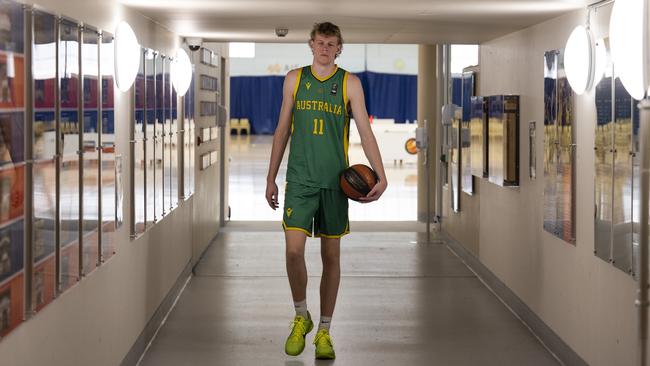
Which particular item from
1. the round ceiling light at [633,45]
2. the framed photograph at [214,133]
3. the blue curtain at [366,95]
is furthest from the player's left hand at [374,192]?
the blue curtain at [366,95]

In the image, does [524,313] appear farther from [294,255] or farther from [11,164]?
[11,164]

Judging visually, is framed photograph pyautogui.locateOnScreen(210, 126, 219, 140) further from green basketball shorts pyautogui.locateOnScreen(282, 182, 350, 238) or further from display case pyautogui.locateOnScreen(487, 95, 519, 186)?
green basketball shorts pyautogui.locateOnScreen(282, 182, 350, 238)

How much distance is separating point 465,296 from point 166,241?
1.96 meters

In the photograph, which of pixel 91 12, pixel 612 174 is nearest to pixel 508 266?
pixel 612 174

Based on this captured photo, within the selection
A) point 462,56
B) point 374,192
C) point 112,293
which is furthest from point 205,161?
point 112,293

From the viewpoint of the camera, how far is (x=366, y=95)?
3145 centimetres

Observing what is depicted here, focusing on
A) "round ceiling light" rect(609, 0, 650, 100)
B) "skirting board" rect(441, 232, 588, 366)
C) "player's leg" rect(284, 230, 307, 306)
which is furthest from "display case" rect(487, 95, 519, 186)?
"round ceiling light" rect(609, 0, 650, 100)

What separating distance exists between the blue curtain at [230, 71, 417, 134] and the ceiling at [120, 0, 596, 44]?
23.8m

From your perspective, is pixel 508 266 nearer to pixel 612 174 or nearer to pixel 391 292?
pixel 391 292

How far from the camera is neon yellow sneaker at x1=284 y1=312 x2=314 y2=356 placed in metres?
5.21

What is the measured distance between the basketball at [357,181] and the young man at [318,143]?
0.07 meters

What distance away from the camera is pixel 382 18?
6250mm

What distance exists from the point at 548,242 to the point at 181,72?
2584 mm

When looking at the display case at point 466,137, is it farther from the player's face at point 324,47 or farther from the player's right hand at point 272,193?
the player's face at point 324,47
